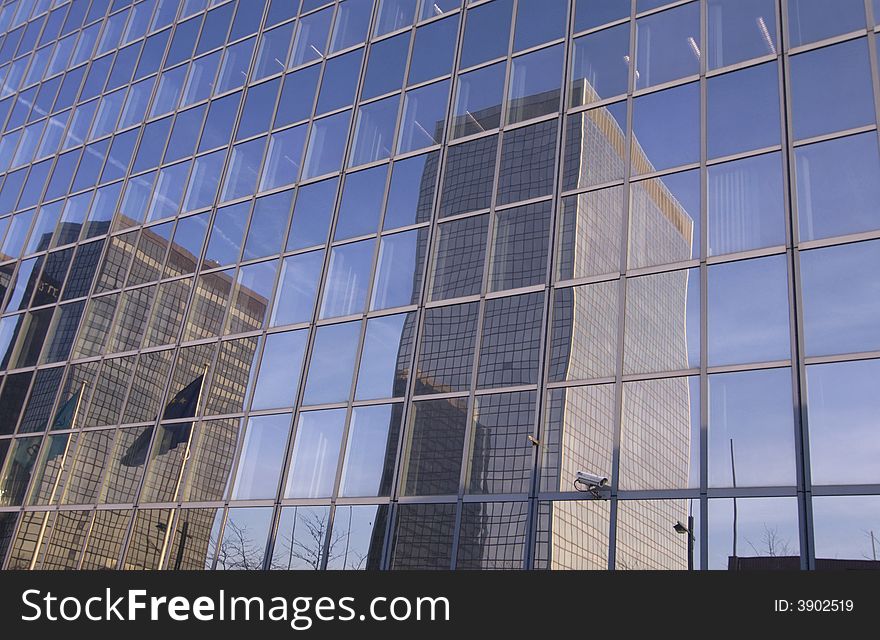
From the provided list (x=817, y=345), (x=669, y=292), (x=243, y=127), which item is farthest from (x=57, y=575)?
(x=243, y=127)

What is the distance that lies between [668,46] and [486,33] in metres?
5.07

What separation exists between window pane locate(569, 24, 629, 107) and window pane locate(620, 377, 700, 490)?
6969mm

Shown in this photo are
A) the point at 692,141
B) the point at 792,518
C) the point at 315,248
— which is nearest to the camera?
the point at 792,518

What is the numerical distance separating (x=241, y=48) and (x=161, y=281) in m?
8.30

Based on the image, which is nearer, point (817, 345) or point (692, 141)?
point (817, 345)

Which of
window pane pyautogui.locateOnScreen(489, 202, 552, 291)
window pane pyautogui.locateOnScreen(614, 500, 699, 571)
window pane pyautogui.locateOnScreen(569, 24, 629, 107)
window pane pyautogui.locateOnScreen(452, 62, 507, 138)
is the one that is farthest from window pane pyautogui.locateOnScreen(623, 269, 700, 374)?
window pane pyautogui.locateOnScreen(452, 62, 507, 138)

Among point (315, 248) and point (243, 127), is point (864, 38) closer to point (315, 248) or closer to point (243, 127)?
point (315, 248)

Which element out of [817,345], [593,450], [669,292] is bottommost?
[593,450]

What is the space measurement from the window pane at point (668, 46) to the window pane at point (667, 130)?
46 centimetres

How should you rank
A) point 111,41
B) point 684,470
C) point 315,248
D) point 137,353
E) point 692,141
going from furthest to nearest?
1. point 111,41
2. point 137,353
3. point 315,248
4. point 692,141
5. point 684,470

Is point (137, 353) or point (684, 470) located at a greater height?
point (137, 353)

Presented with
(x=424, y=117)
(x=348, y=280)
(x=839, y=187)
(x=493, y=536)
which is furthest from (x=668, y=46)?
(x=493, y=536)

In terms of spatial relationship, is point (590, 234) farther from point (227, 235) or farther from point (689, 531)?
point (227, 235)

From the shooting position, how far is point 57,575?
1399 centimetres
